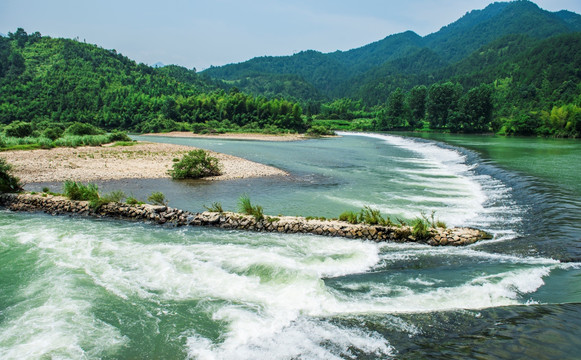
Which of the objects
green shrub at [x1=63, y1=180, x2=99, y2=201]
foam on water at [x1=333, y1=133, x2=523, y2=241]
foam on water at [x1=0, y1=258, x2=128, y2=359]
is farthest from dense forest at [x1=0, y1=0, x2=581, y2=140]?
foam on water at [x1=0, y1=258, x2=128, y2=359]

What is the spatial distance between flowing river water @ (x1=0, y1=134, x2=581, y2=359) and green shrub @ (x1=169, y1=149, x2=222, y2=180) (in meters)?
11.3

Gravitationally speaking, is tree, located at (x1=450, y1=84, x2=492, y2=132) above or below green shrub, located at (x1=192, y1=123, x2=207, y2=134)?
above

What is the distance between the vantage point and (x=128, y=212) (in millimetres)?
18094

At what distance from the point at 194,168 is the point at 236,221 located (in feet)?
45.5

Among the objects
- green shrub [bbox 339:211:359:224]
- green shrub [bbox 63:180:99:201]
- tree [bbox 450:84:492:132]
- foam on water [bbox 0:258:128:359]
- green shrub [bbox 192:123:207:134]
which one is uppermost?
tree [bbox 450:84:492:132]

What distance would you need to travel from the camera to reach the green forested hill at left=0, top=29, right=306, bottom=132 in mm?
110938

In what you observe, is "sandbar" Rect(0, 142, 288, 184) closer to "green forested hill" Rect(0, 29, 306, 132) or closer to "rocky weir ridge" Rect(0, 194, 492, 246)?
"rocky weir ridge" Rect(0, 194, 492, 246)

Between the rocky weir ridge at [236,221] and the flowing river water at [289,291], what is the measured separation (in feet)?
1.93

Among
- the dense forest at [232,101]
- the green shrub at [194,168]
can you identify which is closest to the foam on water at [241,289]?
the green shrub at [194,168]

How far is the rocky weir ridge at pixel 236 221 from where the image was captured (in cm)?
1420

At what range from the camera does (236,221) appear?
1666 centimetres

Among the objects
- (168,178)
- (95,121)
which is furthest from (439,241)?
(95,121)

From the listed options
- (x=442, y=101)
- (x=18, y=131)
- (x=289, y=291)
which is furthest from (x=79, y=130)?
(x=442, y=101)

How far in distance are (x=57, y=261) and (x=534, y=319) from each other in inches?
577
